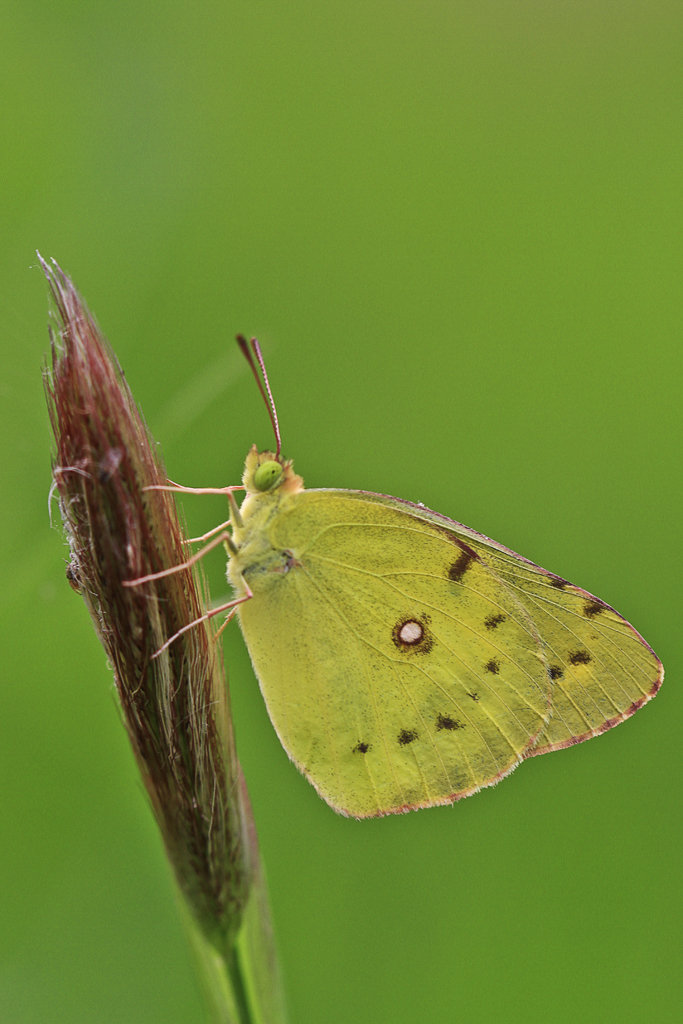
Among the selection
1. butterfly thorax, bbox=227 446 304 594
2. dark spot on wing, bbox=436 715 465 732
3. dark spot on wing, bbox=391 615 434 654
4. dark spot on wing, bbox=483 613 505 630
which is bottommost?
dark spot on wing, bbox=436 715 465 732

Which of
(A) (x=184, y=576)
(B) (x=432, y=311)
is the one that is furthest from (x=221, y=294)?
(A) (x=184, y=576)

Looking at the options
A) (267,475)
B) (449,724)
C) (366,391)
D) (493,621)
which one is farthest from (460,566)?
(366,391)

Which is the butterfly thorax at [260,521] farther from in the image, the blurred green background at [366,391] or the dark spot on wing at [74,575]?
the dark spot on wing at [74,575]

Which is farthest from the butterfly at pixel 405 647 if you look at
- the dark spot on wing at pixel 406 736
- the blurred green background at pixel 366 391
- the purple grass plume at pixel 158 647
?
the purple grass plume at pixel 158 647

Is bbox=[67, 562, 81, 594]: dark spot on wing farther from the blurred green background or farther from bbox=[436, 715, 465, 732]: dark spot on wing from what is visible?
bbox=[436, 715, 465, 732]: dark spot on wing

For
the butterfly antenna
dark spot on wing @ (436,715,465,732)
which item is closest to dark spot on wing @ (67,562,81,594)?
the butterfly antenna

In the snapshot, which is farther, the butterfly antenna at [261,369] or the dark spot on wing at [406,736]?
the dark spot on wing at [406,736]

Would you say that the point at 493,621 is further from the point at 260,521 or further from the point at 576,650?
the point at 260,521
